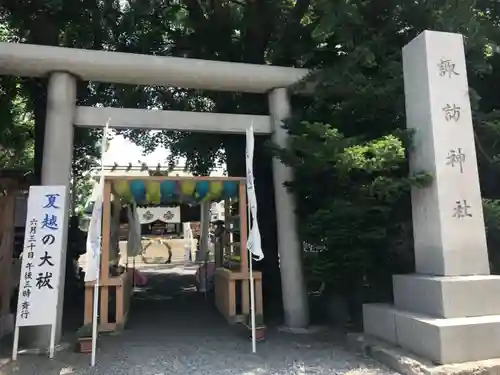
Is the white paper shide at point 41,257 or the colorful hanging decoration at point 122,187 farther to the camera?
the colorful hanging decoration at point 122,187

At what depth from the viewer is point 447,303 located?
16.6ft

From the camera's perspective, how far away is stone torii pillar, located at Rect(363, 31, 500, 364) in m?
4.97

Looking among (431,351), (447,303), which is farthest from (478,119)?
(431,351)

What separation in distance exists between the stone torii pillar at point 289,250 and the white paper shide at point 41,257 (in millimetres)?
3239

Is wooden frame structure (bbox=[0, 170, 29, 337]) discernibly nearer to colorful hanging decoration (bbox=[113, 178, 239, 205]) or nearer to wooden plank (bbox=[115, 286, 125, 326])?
colorful hanging decoration (bbox=[113, 178, 239, 205])

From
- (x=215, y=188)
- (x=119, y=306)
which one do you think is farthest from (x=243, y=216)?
(x=119, y=306)

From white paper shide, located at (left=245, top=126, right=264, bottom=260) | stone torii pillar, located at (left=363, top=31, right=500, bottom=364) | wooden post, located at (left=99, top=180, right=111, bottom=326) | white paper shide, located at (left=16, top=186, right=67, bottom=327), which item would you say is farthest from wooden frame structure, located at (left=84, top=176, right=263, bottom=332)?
stone torii pillar, located at (left=363, top=31, right=500, bottom=364)

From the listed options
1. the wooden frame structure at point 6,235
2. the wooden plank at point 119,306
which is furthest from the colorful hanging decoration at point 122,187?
the wooden frame structure at point 6,235

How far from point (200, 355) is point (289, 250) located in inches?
87.5

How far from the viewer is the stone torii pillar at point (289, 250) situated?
284 inches

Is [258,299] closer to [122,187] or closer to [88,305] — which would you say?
[88,305]

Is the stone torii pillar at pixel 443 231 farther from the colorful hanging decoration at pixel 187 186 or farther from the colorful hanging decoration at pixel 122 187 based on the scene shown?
the colorful hanging decoration at pixel 122 187

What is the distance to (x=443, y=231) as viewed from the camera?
18.0 feet

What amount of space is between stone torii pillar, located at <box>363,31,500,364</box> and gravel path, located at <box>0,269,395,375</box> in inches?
27.5
